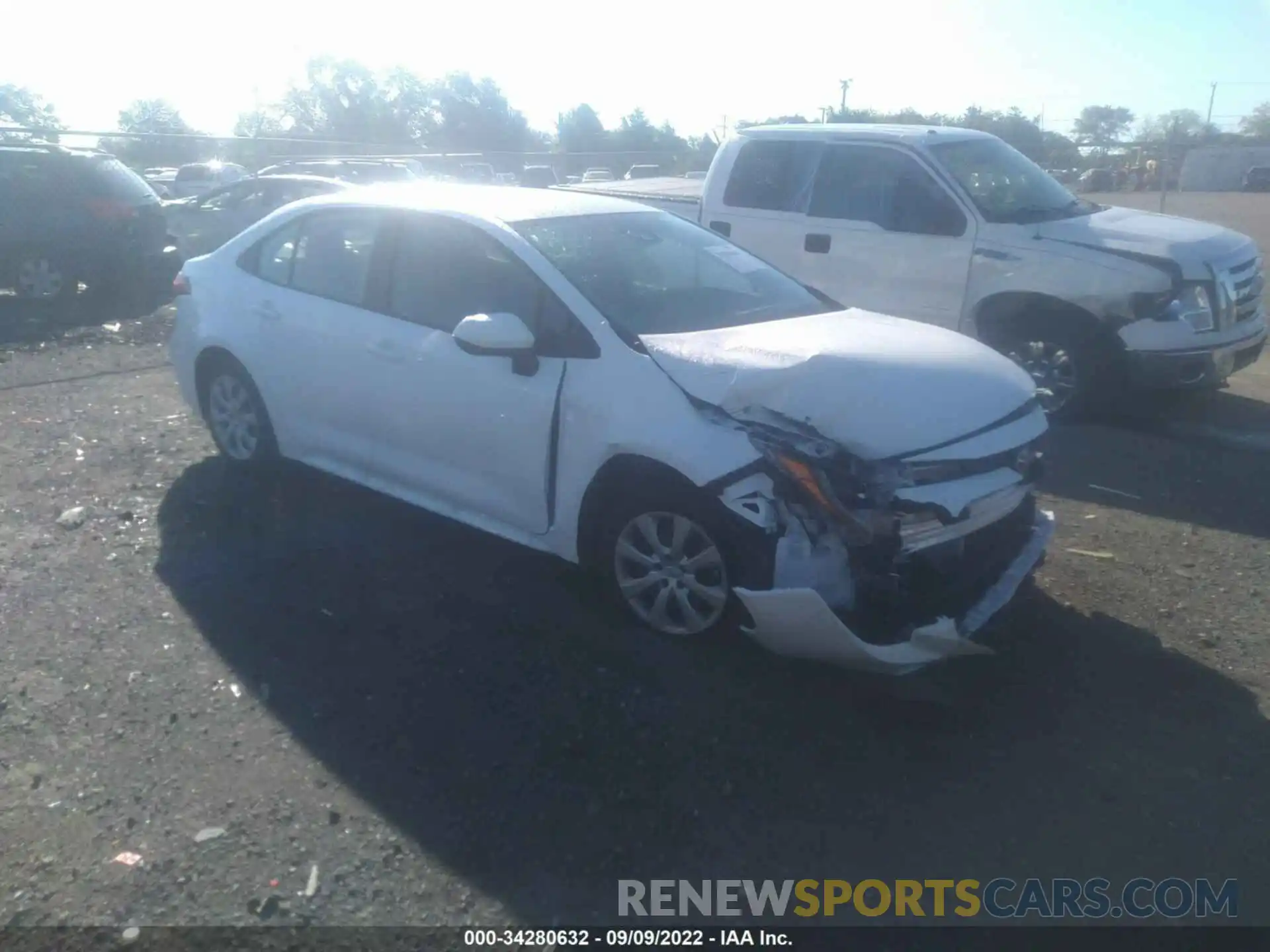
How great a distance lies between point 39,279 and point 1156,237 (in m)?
11.6

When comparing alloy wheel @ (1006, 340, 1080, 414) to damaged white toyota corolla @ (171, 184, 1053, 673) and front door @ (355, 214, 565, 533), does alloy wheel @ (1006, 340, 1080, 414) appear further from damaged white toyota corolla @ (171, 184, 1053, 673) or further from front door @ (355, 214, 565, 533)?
front door @ (355, 214, 565, 533)

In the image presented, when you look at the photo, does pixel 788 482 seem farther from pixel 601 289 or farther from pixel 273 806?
pixel 273 806

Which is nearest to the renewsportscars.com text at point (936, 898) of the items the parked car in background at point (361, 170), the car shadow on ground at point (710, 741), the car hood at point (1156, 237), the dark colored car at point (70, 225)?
the car shadow on ground at point (710, 741)

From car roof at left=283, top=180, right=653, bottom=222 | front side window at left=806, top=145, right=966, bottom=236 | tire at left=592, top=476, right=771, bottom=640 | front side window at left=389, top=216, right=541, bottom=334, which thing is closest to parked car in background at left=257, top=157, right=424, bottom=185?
front side window at left=806, top=145, right=966, bottom=236

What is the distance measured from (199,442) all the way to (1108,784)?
5898 millimetres

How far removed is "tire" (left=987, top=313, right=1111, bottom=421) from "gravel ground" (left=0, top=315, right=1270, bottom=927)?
2038 millimetres

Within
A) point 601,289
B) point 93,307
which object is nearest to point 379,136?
point 93,307

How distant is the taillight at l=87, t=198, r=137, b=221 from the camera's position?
43.9 ft

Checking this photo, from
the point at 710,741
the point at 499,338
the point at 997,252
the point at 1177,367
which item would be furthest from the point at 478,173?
the point at 710,741

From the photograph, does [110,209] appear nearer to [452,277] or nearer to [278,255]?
[278,255]

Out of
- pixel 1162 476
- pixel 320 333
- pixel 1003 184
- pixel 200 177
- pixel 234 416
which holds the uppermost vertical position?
pixel 1003 184

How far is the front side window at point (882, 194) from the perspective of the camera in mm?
8391

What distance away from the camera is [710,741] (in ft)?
13.1

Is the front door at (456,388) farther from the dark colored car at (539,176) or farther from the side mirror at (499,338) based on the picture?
the dark colored car at (539,176)
